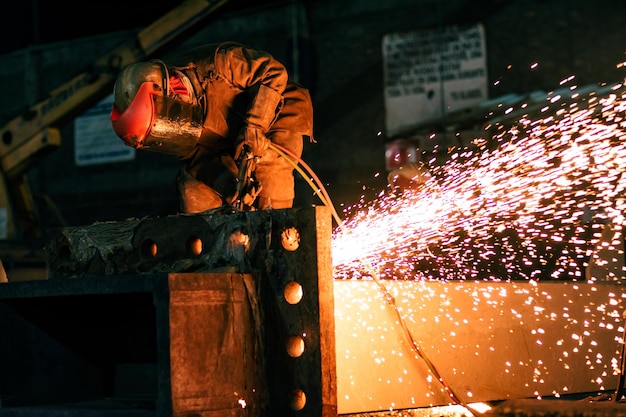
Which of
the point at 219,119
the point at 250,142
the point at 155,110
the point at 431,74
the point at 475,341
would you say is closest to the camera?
the point at 475,341

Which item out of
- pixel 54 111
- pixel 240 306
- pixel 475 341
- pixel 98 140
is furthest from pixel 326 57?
pixel 240 306

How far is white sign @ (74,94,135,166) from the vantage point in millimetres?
15555

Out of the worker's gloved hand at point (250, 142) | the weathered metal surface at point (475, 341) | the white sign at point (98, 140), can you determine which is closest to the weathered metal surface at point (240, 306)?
the weathered metal surface at point (475, 341)

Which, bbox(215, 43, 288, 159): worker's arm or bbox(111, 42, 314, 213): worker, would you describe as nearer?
bbox(111, 42, 314, 213): worker

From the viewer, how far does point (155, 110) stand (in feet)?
12.1

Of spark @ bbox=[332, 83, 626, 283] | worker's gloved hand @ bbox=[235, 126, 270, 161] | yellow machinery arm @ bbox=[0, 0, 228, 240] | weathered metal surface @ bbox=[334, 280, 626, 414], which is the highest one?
yellow machinery arm @ bbox=[0, 0, 228, 240]

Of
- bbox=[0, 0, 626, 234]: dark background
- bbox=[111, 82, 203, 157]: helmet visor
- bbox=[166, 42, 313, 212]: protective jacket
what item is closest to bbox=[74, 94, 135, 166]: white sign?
bbox=[0, 0, 626, 234]: dark background

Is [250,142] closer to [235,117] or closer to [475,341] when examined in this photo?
[235,117]

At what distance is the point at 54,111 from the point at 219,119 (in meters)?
8.57

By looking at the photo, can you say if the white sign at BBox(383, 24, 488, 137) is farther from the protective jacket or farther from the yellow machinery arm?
the protective jacket

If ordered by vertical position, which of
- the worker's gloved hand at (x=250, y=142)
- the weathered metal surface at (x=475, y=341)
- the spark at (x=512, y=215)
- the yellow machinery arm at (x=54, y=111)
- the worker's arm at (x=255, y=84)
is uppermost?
the yellow machinery arm at (x=54, y=111)

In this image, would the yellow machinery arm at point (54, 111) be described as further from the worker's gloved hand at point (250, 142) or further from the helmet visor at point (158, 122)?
the helmet visor at point (158, 122)

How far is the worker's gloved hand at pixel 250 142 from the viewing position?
4164 mm

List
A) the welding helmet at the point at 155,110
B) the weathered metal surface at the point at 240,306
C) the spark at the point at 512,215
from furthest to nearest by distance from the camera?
the spark at the point at 512,215
the welding helmet at the point at 155,110
the weathered metal surface at the point at 240,306
